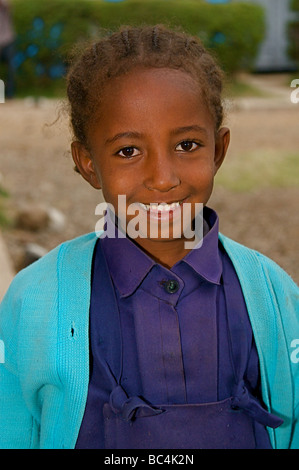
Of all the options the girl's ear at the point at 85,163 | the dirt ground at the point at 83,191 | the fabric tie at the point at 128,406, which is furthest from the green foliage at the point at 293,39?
the fabric tie at the point at 128,406

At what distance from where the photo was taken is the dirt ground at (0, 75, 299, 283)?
14.4 ft

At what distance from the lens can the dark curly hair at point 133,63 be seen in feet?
4.78

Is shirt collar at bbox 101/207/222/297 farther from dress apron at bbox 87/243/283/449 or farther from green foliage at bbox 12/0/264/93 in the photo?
green foliage at bbox 12/0/264/93

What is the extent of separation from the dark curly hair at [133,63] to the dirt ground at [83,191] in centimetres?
24

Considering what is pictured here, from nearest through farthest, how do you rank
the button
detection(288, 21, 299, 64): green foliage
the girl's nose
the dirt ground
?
the girl's nose, the button, the dirt ground, detection(288, 21, 299, 64): green foliage

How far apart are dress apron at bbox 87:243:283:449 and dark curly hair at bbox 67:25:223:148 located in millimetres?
474

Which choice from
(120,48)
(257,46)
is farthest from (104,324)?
(257,46)

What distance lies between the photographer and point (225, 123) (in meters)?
1.72

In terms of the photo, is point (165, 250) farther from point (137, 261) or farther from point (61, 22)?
point (61, 22)

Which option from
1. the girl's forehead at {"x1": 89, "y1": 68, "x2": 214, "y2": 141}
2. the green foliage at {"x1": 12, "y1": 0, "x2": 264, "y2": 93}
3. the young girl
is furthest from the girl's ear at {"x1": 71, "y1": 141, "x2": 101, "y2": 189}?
the green foliage at {"x1": 12, "y1": 0, "x2": 264, "y2": 93}

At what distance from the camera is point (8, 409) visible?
5.09 feet

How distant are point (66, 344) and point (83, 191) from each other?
13.0 feet
